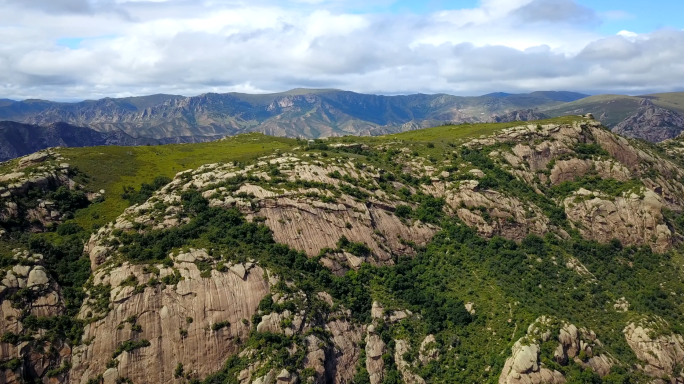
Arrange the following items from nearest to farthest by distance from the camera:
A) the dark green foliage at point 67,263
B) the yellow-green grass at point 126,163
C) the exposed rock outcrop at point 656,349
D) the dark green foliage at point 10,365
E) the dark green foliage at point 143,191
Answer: the dark green foliage at point 10,365
the dark green foliage at point 67,263
the exposed rock outcrop at point 656,349
the yellow-green grass at point 126,163
the dark green foliage at point 143,191

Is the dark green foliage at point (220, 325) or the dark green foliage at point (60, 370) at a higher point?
the dark green foliage at point (220, 325)

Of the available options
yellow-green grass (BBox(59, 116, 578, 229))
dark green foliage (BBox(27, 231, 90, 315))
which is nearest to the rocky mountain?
dark green foliage (BBox(27, 231, 90, 315))

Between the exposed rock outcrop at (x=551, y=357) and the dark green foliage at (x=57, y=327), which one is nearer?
the dark green foliage at (x=57, y=327)

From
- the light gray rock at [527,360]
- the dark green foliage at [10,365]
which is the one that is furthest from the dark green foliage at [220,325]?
the light gray rock at [527,360]

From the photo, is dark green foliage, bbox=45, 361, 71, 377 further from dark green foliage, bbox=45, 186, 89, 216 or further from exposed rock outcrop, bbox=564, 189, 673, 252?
exposed rock outcrop, bbox=564, 189, 673, 252

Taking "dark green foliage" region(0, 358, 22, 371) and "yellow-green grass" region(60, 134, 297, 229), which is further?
"yellow-green grass" region(60, 134, 297, 229)

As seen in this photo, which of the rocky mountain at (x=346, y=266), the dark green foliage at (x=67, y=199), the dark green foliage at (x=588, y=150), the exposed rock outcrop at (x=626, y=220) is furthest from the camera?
the dark green foliage at (x=588, y=150)

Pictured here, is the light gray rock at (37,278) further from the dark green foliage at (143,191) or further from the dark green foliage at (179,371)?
the dark green foliage at (143,191)
